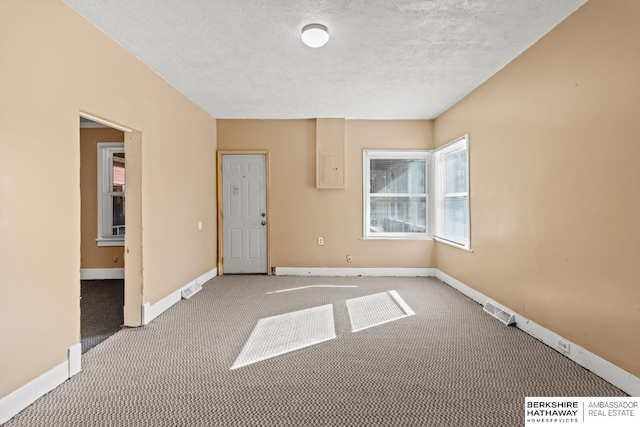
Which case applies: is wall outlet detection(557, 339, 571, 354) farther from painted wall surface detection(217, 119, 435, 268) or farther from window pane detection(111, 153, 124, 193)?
window pane detection(111, 153, 124, 193)

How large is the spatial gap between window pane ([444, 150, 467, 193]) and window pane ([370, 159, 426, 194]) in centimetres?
52

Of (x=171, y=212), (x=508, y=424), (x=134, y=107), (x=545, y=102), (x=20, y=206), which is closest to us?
(x=508, y=424)

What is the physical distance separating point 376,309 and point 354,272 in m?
1.71

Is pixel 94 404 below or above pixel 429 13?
below

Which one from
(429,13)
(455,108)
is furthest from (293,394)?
(455,108)

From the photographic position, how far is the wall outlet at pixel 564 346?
8.28ft

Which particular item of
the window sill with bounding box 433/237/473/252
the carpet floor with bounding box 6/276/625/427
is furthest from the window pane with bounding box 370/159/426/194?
the carpet floor with bounding box 6/276/625/427

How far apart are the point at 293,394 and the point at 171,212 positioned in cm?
268

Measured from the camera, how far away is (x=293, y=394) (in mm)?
2094

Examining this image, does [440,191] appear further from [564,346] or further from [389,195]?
[564,346]

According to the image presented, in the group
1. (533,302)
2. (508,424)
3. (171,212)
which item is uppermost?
(171,212)

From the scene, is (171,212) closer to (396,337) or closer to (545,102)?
(396,337)

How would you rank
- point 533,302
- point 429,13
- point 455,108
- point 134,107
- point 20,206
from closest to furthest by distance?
point 20,206 < point 429,13 < point 533,302 < point 134,107 < point 455,108

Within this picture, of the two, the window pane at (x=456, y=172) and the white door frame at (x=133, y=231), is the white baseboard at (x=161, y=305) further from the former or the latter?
the window pane at (x=456, y=172)
